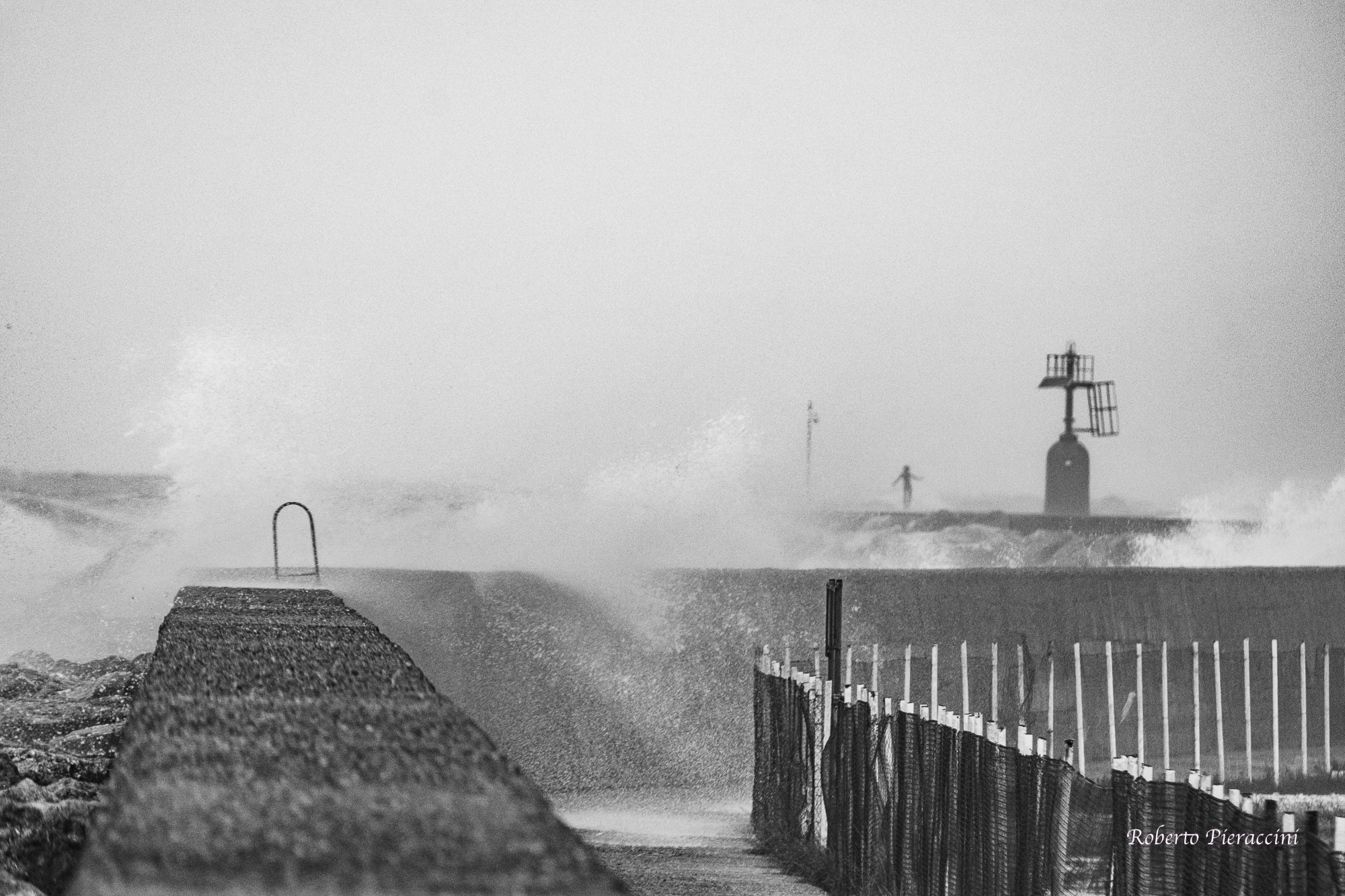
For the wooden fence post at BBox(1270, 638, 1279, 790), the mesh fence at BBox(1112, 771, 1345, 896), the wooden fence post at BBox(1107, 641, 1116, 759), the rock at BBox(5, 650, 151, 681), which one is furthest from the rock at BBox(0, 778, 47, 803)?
the wooden fence post at BBox(1270, 638, 1279, 790)

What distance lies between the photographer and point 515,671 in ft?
36.0

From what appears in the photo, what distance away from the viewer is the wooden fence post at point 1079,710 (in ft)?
35.7

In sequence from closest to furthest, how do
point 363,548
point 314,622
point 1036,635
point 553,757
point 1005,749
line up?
point 314,622, point 1005,749, point 553,757, point 1036,635, point 363,548

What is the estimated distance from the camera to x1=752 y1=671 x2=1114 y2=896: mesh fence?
208 inches

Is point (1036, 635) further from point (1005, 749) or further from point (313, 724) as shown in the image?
point (313, 724)

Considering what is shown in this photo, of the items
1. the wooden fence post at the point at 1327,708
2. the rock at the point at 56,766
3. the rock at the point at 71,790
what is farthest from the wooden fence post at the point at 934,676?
the rock at the point at 71,790

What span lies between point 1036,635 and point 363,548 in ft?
44.6

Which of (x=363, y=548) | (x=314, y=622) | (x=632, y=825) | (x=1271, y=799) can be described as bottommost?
(x=632, y=825)

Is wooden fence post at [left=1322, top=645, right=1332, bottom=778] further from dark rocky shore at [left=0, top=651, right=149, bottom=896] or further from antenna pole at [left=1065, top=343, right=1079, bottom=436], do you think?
antenna pole at [left=1065, top=343, right=1079, bottom=436]

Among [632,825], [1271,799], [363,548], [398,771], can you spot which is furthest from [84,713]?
[363,548]

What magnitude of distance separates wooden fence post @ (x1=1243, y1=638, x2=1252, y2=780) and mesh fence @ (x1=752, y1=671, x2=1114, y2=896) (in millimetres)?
4118

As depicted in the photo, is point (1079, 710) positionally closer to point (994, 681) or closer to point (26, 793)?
point (994, 681)

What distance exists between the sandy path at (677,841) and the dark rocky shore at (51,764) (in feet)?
8.09

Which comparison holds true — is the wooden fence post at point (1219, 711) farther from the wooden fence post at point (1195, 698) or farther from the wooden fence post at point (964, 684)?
the wooden fence post at point (964, 684)
